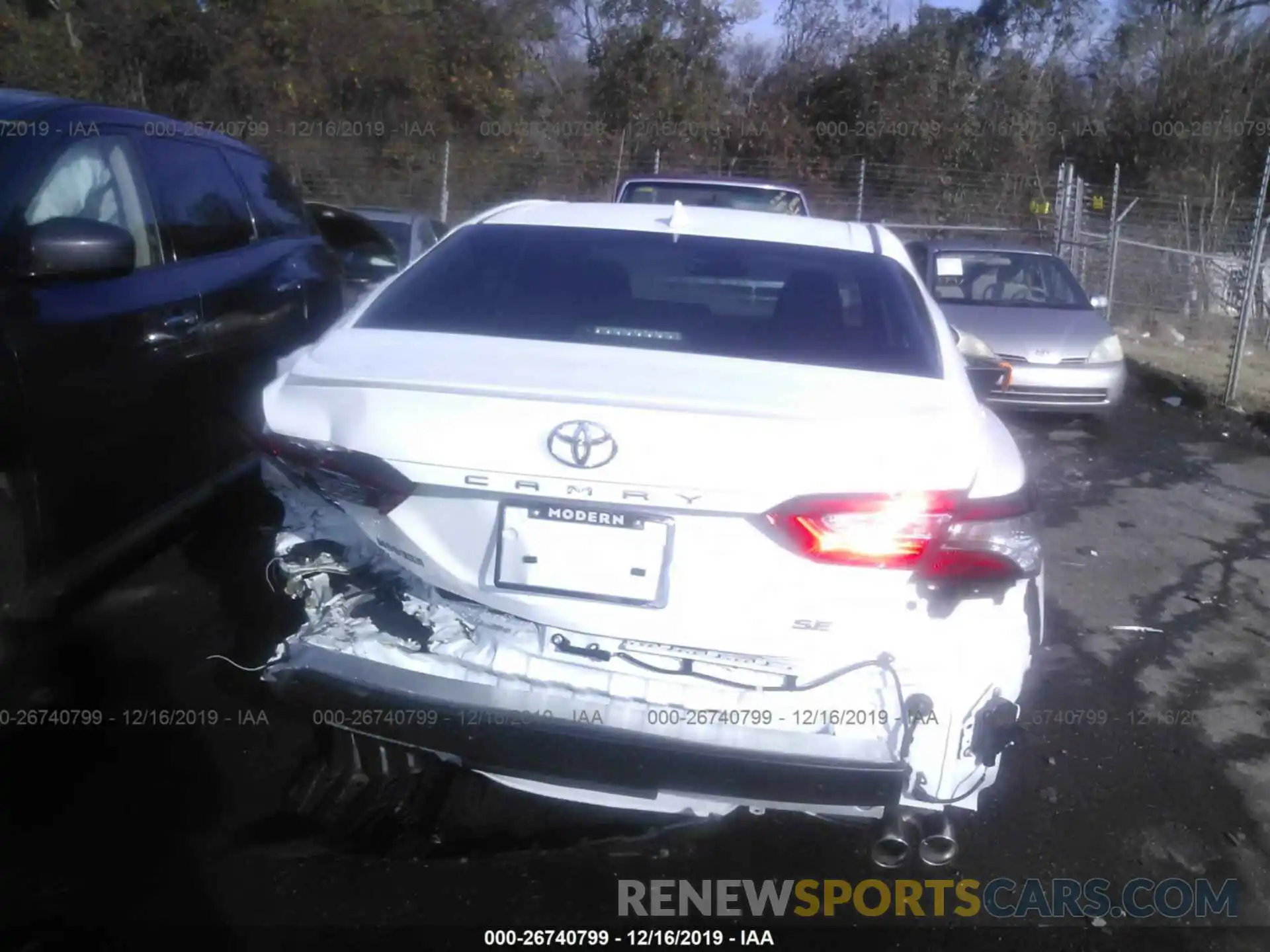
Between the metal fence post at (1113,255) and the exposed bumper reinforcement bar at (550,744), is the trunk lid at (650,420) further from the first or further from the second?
the metal fence post at (1113,255)

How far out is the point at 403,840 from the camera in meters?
3.16

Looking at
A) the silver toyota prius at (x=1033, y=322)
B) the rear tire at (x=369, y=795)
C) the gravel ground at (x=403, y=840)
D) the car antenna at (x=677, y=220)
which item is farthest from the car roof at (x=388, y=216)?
the rear tire at (x=369, y=795)

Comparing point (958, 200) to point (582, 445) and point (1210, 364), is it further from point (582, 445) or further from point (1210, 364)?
point (582, 445)

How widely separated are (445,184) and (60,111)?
47.5 feet

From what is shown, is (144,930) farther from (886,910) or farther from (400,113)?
(400,113)

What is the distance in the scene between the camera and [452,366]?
281cm

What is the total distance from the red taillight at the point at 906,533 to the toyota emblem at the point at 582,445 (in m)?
0.38

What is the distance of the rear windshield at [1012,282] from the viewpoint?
10570 millimetres

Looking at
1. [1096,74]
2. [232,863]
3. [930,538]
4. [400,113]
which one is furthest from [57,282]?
[1096,74]

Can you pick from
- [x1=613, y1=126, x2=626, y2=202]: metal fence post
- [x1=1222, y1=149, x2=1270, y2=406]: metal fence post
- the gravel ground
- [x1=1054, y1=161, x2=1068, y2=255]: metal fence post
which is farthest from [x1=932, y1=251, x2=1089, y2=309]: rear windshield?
[x1=613, y1=126, x2=626, y2=202]: metal fence post

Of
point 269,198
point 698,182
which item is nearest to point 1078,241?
point 698,182

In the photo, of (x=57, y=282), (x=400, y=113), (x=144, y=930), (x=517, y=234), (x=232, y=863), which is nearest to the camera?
(x=144, y=930)

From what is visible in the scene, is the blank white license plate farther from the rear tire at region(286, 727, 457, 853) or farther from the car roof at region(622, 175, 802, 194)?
the car roof at region(622, 175, 802, 194)

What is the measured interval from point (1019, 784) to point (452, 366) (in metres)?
2.27
